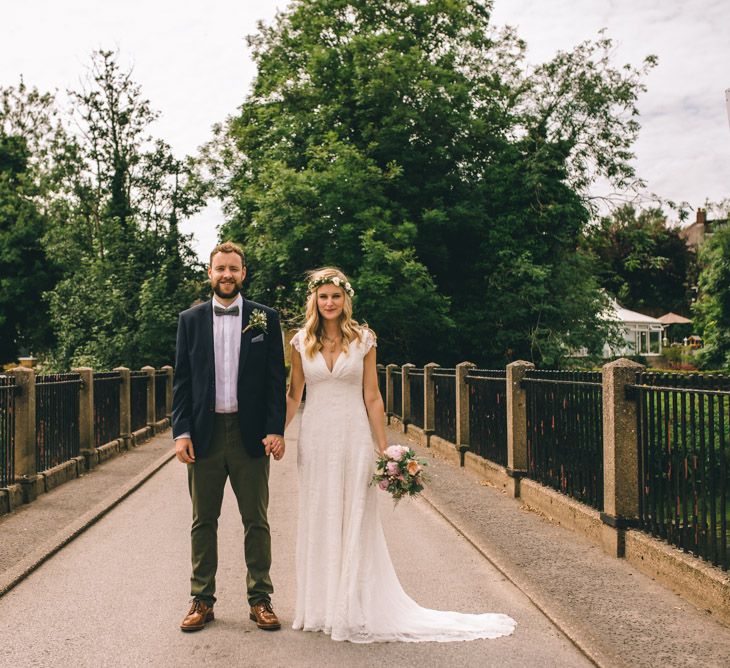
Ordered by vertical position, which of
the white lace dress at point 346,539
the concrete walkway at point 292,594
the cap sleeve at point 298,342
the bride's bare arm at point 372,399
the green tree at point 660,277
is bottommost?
the concrete walkway at point 292,594

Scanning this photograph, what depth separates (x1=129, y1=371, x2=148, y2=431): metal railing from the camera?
56.3 ft

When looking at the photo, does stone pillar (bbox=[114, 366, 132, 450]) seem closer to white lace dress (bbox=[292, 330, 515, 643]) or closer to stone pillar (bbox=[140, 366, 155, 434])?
stone pillar (bbox=[140, 366, 155, 434])

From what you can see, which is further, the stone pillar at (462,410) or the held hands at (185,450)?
the stone pillar at (462,410)

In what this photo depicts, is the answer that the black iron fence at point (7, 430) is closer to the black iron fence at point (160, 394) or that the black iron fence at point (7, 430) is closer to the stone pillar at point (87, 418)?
the stone pillar at point (87, 418)

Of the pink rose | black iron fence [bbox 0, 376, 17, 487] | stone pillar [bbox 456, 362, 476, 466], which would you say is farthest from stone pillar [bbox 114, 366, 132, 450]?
the pink rose

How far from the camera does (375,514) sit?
16.8 ft

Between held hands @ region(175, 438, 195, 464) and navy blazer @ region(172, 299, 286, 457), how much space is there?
39 mm

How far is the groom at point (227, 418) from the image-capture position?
507 cm

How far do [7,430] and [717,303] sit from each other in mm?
32261

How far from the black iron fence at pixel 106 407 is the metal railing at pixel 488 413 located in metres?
6.14

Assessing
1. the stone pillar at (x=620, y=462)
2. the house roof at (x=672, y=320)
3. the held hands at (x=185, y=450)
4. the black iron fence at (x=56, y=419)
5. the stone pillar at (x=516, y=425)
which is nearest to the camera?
the held hands at (x=185, y=450)

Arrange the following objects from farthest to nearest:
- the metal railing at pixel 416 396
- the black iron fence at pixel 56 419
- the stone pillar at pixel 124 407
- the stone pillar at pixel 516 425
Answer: the metal railing at pixel 416 396 → the stone pillar at pixel 124 407 → the black iron fence at pixel 56 419 → the stone pillar at pixel 516 425

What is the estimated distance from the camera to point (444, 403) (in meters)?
15.1

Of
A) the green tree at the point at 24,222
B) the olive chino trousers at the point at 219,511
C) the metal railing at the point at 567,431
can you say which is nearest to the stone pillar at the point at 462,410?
the metal railing at the point at 567,431
